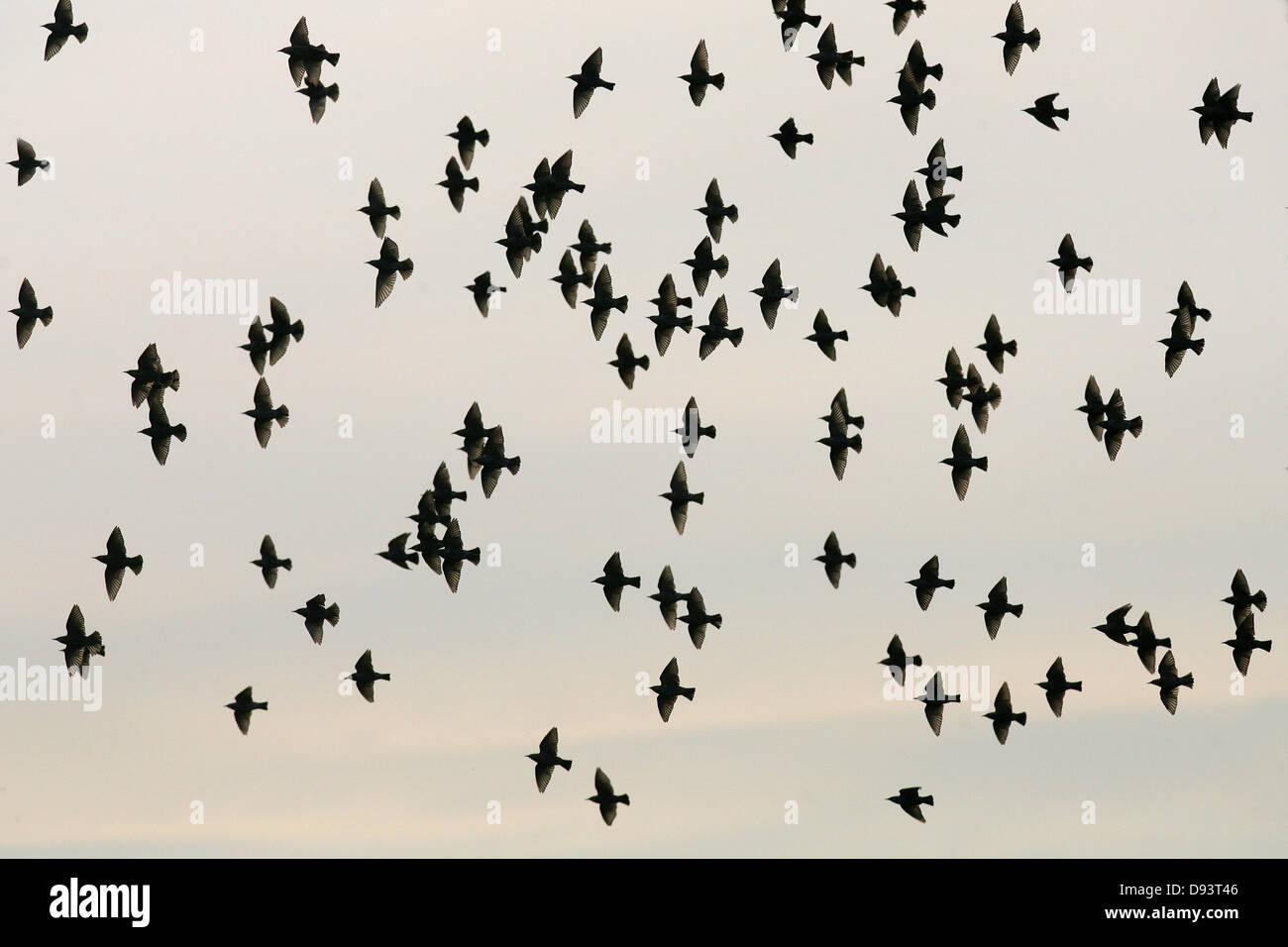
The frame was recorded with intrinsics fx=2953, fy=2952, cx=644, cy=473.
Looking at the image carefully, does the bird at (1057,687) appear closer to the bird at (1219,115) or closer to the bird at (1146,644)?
the bird at (1146,644)

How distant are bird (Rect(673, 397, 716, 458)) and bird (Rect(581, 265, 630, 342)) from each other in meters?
3.18

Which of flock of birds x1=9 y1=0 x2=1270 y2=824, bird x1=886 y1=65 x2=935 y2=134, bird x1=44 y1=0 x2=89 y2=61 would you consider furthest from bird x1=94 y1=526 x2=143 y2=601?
bird x1=886 y1=65 x2=935 y2=134

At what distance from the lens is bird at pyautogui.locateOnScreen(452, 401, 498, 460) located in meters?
78.5

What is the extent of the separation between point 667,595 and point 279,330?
12.4 meters

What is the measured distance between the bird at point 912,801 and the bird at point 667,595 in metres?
8.31

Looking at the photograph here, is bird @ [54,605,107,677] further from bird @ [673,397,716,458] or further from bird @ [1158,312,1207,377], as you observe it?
bird @ [1158,312,1207,377]
